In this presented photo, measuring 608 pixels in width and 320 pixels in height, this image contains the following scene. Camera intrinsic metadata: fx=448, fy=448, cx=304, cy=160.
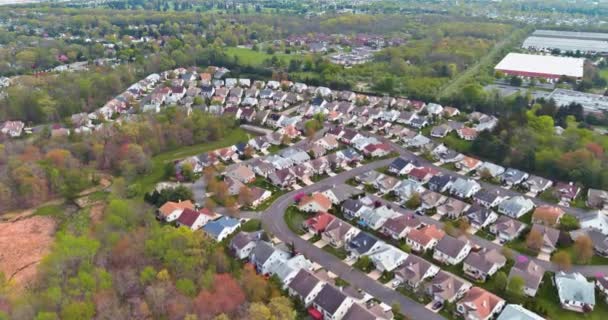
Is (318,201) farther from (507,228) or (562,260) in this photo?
(562,260)

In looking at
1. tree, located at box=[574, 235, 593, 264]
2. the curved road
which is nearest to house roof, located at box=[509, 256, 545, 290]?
the curved road

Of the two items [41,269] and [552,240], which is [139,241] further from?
[552,240]

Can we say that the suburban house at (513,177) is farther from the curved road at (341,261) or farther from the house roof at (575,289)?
the house roof at (575,289)

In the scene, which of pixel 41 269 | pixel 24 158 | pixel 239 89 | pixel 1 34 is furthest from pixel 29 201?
pixel 1 34

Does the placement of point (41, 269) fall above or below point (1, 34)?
below

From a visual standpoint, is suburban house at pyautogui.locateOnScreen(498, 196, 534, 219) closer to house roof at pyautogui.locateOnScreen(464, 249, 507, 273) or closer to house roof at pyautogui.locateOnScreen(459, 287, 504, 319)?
house roof at pyautogui.locateOnScreen(464, 249, 507, 273)

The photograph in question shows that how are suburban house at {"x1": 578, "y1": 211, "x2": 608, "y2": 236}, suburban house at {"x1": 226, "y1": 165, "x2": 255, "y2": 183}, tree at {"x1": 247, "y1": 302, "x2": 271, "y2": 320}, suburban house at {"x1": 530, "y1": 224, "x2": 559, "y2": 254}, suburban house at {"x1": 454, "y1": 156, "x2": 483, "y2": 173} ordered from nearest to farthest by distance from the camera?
tree at {"x1": 247, "y1": 302, "x2": 271, "y2": 320}
suburban house at {"x1": 530, "y1": 224, "x2": 559, "y2": 254}
suburban house at {"x1": 578, "y1": 211, "x2": 608, "y2": 236}
suburban house at {"x1": 226, "y1": 165, "x2": 255, "y2": 183}
suburban house at {"x1": 454, "y1": 156, "x2": 483, "y2": 173}
